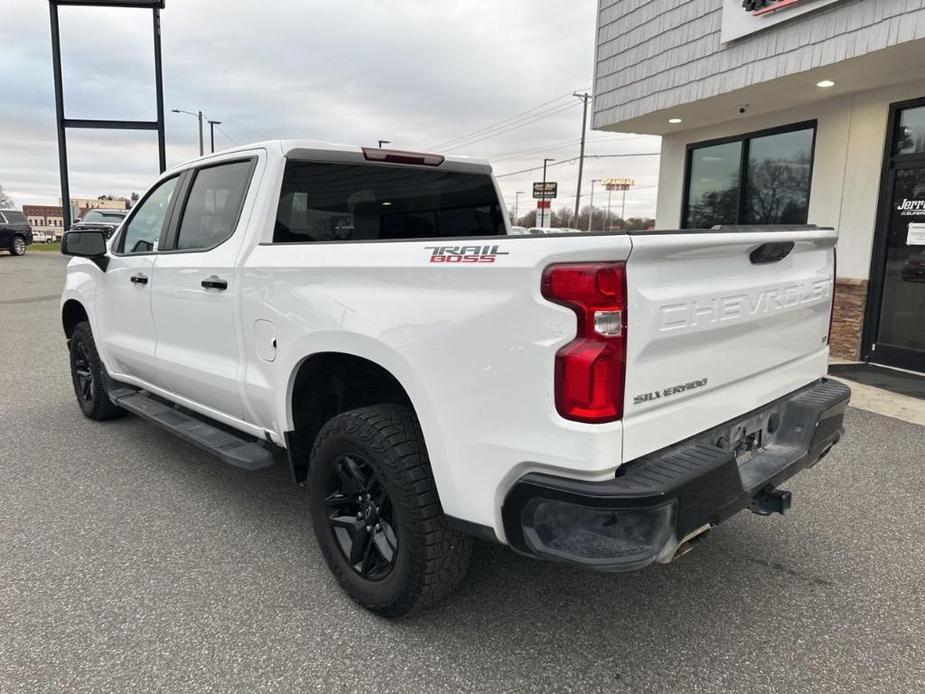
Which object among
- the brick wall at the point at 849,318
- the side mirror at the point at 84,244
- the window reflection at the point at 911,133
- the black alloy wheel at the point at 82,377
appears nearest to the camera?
the side mirror at the point at 84,244

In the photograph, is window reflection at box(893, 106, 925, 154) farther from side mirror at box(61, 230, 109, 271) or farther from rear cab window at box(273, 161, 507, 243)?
A: side mirror at box(61, 230, 109, 271)

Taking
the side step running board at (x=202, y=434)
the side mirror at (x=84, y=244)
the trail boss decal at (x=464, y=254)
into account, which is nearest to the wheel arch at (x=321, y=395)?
the side step running board at (x=202, y=434)

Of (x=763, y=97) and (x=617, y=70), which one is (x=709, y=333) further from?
(x=617, y=70)

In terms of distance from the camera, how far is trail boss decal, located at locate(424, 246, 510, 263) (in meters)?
2.05

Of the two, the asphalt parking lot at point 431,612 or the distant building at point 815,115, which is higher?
the distant building at point 815,115

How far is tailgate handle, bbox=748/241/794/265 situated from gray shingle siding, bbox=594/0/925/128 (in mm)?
4487

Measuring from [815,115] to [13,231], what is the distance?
2702cm

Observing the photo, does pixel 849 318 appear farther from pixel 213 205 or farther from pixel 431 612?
pixel 213 205

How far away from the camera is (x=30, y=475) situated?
4.15 meters

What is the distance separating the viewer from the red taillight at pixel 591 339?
6.17 feet

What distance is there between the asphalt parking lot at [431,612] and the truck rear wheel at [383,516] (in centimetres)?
17

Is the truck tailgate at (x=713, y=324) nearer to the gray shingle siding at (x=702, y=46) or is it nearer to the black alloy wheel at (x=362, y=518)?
the black alloy wheel at (x=362, y=518)

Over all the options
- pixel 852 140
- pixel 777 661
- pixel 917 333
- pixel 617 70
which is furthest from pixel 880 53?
pixel 777 661

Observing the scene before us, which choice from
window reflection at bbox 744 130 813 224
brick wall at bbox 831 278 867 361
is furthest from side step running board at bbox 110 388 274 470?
window reflection at bbox 744 130 813 224
